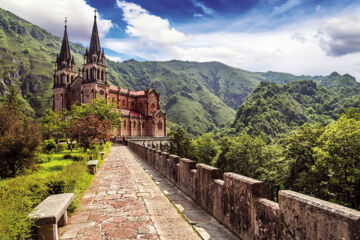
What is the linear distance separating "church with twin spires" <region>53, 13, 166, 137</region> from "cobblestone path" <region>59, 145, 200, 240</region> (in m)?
43.1

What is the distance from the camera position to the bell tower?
172ft

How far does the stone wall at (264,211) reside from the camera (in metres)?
2.16

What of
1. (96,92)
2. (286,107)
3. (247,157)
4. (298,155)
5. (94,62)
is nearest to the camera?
(298,155)

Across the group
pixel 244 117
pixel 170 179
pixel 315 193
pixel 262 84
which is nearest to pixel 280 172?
pixel 315 193

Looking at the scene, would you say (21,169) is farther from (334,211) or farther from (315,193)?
(315,193)

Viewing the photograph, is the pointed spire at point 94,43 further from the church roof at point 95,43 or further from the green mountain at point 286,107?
the green mountain at point 286,107

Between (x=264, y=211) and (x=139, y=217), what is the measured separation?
291 centimetres

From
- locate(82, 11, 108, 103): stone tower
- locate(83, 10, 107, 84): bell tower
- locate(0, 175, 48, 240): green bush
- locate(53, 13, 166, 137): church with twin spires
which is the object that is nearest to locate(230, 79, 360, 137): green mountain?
locate(53, 13, 166, 137): church with twin spires

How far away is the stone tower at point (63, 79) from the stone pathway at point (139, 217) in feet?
181

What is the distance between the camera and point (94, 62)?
52344 millimetres

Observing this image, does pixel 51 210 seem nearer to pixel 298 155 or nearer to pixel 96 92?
pixel 298 155

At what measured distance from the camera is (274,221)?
9.75 ft

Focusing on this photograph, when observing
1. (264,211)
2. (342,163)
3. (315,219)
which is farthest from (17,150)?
(342,163)

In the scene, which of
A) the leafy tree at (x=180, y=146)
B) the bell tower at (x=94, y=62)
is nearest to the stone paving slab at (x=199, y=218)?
the leafy tree at (x=180, y=146)
